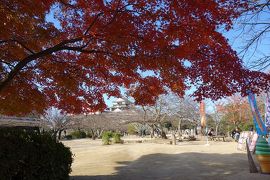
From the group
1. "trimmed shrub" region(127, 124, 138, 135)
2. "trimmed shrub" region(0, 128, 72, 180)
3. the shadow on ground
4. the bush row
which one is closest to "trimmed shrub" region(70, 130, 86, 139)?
"trimmed shrub" region(127, 124, 138, 135)

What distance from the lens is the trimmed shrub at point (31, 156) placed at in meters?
6.72

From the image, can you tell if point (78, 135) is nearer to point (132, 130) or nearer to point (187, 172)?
point (132, 130)

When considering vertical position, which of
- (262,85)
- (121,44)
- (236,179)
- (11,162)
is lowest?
(236,179)

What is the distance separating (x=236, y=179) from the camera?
10.9 meters

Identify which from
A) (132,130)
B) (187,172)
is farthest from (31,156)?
(132,130)

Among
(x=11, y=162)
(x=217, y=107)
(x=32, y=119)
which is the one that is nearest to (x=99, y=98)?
(x=11, y=162)

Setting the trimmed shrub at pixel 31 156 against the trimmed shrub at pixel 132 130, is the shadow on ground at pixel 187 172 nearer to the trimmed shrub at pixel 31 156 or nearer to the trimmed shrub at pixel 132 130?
the trimmed shrub at pixel 31 156

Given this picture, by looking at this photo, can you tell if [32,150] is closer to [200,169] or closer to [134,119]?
[200,169]

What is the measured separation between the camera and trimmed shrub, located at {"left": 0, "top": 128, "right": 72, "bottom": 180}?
22.0 feet

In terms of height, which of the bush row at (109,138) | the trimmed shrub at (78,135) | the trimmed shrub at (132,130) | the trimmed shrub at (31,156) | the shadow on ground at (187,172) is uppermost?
the trimmed shrub at (132,130)

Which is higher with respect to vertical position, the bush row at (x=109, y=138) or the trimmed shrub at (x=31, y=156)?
the bush row at (x=109, y=138)

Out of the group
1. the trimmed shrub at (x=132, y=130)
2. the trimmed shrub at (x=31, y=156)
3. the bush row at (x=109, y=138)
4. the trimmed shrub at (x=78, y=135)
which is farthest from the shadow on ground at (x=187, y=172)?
the trimmed shrub at (x=132, y=130)

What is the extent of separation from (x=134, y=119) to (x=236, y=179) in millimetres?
34668

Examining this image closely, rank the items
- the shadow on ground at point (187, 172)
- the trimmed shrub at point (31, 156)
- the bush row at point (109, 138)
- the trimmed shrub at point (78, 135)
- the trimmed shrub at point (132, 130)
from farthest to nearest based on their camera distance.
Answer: the trimmed shrub at point (132, 130) < the trimmed shrub at point (78, 135) < the bush row at point (109, 138) < the shadow on ground at point (187, 172) < the trimmed shrub at point (31, 156)
